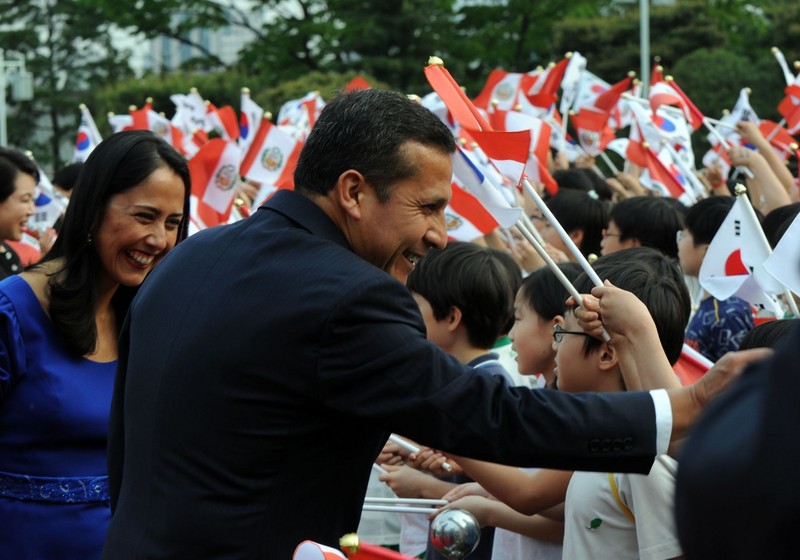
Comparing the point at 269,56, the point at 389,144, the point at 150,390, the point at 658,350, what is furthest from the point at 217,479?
the point at 269,56

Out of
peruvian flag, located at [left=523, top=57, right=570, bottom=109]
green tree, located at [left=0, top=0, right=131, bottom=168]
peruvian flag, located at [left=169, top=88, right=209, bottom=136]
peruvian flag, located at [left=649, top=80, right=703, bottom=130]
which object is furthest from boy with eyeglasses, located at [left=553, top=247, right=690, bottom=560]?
green tree, located at [left=0, top=0, right=131, bottom=168]

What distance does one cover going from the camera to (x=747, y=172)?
8.20 metres

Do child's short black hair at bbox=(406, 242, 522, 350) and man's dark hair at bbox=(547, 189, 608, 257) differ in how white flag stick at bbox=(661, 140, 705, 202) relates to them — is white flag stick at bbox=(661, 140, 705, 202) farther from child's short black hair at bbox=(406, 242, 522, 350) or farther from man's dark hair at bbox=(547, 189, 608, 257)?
child's short black hair at bbox=(406, 242, 522, 350)

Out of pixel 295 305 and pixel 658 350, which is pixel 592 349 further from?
pixel 295 305

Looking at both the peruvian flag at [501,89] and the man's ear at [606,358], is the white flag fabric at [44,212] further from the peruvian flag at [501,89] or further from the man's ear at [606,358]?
the man's ear at [606,358]

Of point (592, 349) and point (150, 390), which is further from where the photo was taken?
point (592, 349)

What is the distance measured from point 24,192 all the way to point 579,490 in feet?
12.2

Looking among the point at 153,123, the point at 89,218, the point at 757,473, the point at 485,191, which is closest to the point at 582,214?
the point at 485,191

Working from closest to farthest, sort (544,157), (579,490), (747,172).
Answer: (579,490) < (747,172) < (544,157)

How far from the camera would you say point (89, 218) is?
371 cm

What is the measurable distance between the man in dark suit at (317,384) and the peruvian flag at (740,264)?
205 centimetres

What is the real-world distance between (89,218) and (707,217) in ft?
10.3

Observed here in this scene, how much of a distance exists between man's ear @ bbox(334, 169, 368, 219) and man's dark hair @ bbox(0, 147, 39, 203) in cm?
370

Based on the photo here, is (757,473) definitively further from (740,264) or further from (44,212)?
(44,212)
